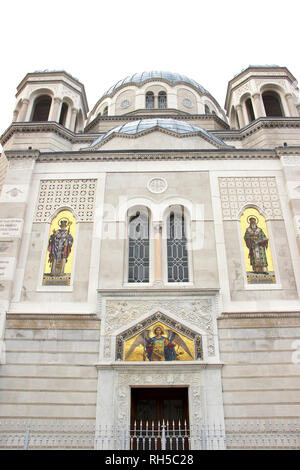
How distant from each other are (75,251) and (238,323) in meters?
5.48

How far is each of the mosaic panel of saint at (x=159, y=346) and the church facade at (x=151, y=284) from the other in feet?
0.09

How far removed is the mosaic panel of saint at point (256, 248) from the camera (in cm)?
1107

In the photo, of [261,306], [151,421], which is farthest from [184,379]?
[261,306]

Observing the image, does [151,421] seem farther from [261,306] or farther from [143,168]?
[143,168]

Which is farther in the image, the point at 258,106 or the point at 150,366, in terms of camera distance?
the point at 258,106

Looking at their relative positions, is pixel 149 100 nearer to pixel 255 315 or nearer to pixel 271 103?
pixel 271 103

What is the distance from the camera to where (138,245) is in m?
11.9

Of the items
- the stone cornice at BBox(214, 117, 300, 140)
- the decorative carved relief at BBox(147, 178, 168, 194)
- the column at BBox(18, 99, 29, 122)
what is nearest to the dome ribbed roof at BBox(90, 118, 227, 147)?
the stone cornice at BBox(214, 117, 300, 140)

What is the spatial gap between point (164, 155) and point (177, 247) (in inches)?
145

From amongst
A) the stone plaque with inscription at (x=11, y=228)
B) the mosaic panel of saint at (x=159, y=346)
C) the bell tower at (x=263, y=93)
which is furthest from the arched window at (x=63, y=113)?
the mosaic panel of saint at (x=159, y=346)

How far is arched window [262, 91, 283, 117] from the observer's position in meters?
19.3

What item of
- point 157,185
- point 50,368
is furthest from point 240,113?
point 50,368

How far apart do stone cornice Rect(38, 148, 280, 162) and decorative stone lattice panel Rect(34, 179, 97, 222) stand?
3.37 feet

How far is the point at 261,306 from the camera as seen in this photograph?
34.3 ft
